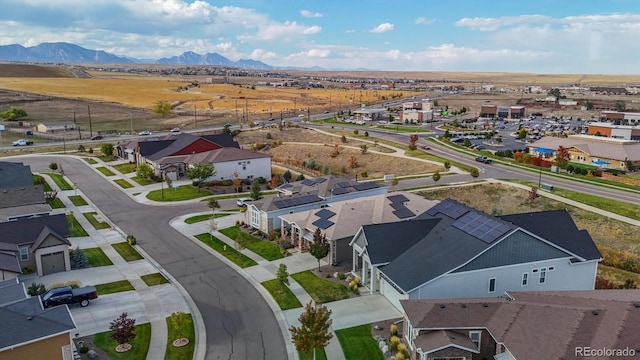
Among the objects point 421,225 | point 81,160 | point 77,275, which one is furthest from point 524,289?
point 81,160

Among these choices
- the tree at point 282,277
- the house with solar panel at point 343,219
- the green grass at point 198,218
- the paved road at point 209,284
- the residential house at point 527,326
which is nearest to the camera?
the residential house at point 527,326

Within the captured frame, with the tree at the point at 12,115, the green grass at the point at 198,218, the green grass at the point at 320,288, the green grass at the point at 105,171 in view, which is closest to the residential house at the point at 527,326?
the green grass at the point at 320,288

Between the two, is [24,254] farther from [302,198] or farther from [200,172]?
[200,172]

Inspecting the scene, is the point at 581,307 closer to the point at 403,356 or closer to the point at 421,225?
the point at 403,356

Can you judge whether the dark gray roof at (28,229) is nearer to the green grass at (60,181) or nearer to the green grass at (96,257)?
the green grass at (96,257)

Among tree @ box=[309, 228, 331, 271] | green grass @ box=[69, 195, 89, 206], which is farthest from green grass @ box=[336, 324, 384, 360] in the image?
green grass @ box=[69, 195, 89, 206]

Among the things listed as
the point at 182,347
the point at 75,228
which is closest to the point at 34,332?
the point at 182,347

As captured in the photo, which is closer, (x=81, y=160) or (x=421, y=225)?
(x=421, y=225)
